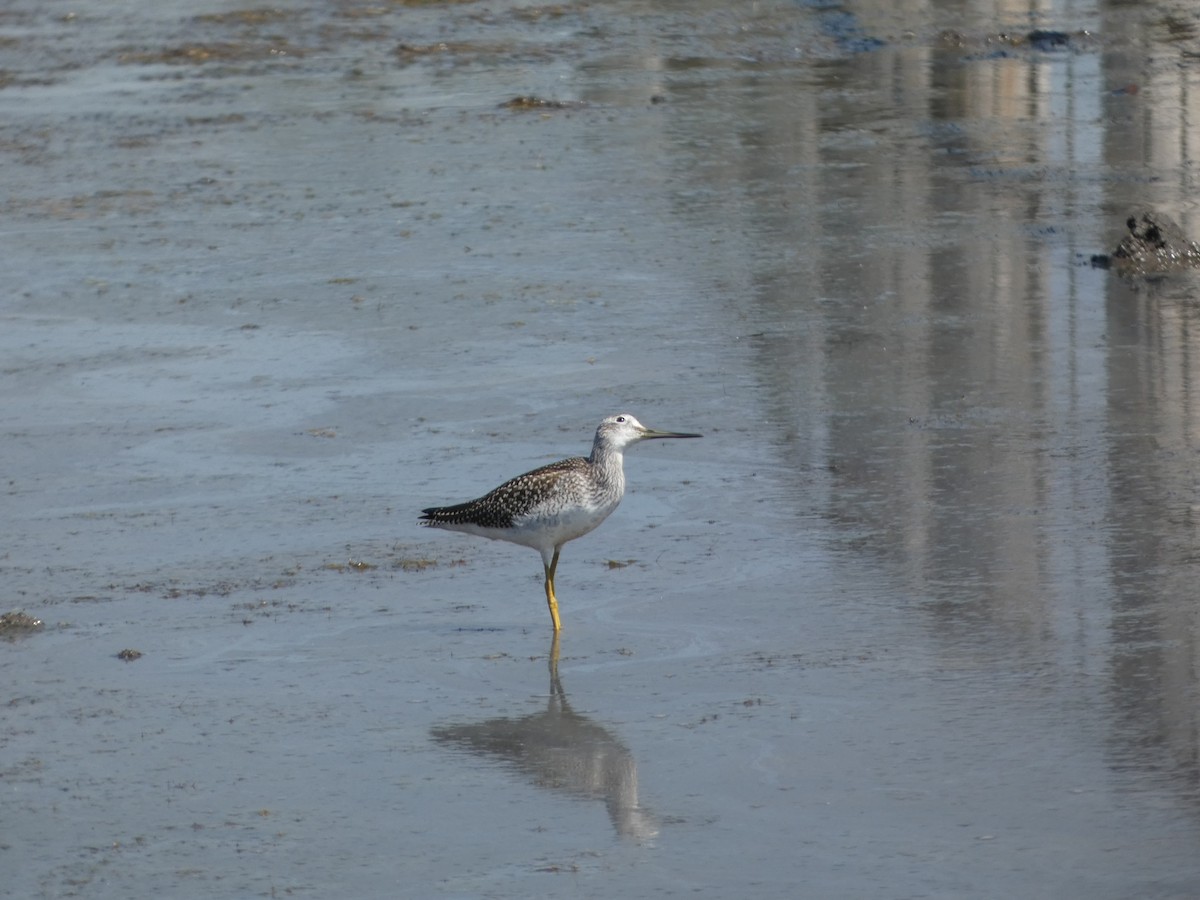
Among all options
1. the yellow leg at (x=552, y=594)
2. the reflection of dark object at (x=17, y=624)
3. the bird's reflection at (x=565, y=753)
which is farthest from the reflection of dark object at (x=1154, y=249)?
the reflection of dark object at (x=17, y=624)

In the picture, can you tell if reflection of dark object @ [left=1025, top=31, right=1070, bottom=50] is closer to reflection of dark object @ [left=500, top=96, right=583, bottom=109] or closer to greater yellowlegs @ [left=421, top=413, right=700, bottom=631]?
reflection of dark object @ [left=500, top=96, right=583, bottom=109]

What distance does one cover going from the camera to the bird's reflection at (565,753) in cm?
728

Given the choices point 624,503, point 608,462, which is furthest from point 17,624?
point 624,503

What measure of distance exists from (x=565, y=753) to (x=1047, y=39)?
18.5m

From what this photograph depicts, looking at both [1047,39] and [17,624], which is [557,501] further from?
[1047,39]

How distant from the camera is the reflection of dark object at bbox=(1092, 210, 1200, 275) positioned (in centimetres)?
1421

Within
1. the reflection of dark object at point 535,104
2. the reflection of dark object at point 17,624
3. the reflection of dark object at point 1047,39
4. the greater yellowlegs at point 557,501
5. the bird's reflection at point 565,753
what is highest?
the reflection of dark object at point 1047,39

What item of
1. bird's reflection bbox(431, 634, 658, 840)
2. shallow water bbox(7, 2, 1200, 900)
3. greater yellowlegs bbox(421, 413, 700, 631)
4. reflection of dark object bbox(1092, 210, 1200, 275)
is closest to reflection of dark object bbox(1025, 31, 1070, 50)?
shallow water bbox(7, 2, 1200, 900)

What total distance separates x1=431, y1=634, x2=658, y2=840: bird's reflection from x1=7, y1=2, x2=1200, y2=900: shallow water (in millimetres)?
24

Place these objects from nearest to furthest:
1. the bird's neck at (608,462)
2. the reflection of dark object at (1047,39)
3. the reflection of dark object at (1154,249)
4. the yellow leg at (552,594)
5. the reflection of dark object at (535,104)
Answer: the yellow leg at (552,594)
the bird's neck at (608,462)
the reflection of dark object at (1154,249)
the reflection of dark object at (535,104)
the reflection of dark object at (1047,39)

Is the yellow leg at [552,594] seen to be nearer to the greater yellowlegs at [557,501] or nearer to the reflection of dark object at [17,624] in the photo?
the greater yellowlegs at [557,501]

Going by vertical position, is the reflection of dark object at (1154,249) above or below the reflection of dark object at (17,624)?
above

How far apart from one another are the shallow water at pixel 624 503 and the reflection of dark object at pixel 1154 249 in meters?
0.26

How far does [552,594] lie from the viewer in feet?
30.0
